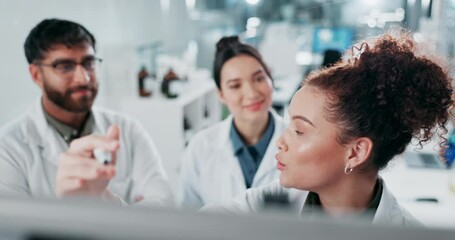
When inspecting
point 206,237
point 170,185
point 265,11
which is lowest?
point 170,185

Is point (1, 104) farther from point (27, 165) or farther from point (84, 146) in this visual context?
point (84, 146)

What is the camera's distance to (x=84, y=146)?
71cm

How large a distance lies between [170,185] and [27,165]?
29 cm

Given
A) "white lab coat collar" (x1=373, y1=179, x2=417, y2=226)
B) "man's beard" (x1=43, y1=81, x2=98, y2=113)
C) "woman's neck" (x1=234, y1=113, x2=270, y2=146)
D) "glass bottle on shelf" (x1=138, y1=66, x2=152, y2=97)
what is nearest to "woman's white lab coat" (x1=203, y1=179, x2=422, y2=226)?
"white lab coat collar" (x1=373, y1=179, x2=417, y2=226)

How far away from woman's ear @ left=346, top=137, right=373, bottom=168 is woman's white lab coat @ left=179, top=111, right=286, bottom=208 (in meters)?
0.16

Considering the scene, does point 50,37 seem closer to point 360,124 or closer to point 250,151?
point 250,151

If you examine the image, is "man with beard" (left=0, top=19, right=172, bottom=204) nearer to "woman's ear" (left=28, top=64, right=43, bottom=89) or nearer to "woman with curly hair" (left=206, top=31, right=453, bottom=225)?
"woman's ear" (left=28, top=64, right=43, bottom=89)

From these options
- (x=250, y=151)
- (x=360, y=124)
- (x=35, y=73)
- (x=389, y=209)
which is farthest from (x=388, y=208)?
(x=35, y=73)

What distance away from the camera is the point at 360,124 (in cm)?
69

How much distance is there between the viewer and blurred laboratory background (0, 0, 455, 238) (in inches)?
35.1

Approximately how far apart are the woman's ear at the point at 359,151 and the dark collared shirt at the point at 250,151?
214mm

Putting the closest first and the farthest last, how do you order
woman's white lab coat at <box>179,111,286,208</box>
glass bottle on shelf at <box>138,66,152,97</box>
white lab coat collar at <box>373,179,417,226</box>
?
1. white lab coat collar at <box>373,179,417,226</box>
2. woman's white lab coat at <box>179,111,286,208</box>
3. glass bottle on shelf at <box>138,66,152,97</box>

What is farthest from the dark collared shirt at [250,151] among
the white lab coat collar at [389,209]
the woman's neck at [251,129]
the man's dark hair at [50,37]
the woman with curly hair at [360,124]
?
the man's dark hair at [50,37]

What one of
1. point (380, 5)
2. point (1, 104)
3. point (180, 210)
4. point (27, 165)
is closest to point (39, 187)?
point (27, 165)
